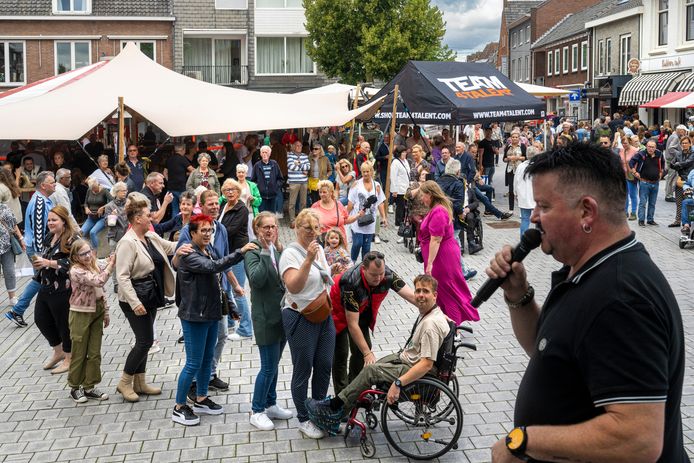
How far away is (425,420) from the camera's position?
18.7ft

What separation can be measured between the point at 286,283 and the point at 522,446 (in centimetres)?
353

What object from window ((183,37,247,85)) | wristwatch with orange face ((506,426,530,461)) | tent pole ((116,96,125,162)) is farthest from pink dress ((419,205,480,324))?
window ((183,37,247,85))

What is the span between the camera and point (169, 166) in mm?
15414

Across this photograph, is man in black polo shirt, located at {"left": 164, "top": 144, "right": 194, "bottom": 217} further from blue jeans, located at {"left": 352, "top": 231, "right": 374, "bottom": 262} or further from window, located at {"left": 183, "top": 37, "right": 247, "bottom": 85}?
window, located at {"left": 183, "top": 37, "right": 247, "bottom": 85}

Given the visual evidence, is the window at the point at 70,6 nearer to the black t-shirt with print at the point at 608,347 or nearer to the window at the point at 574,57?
the window at the point at 574,57

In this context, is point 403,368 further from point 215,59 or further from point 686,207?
point 215,59

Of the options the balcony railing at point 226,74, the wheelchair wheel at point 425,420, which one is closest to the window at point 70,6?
the balcony railing at point 226,74

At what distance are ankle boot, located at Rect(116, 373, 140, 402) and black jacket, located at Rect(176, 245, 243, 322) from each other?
1.08m

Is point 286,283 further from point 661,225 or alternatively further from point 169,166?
point 661,225

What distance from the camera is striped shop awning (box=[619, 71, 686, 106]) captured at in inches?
1244

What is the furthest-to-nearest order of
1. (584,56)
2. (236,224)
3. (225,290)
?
1. (584,56)
2. (236,224)
3. (225,290)

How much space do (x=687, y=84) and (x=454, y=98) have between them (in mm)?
18048

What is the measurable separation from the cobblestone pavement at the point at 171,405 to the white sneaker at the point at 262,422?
52mm

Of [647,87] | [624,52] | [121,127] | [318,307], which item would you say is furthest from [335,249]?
[624,52]
